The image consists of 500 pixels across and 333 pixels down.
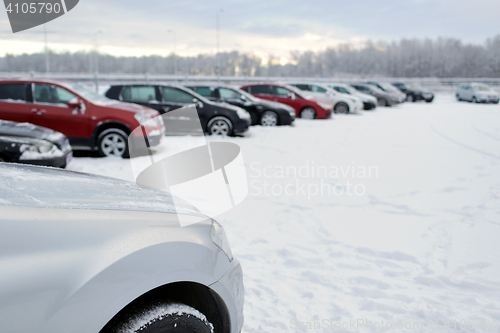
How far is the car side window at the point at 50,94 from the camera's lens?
299 inches

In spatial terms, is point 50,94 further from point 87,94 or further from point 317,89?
point 317,89

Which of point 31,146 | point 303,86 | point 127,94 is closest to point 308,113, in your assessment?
point 303,86

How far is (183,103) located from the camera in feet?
33.5

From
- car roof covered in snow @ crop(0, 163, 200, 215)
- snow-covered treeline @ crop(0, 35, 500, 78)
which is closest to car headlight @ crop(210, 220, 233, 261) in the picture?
car roof covered in snow @ crop(0, 163, 200, 215)

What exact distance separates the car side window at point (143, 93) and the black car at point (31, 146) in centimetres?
379

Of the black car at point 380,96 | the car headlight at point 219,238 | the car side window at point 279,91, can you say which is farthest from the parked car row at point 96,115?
the black car at point 380,96

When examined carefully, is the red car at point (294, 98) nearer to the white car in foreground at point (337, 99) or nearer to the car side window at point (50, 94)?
the white car in foreground at point (337, 99)

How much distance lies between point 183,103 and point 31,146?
15.9 feet

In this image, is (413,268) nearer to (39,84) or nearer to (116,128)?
Answer: (116,128)

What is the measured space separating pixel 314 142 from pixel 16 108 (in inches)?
263

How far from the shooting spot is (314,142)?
33.1 ft

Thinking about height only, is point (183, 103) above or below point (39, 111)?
above

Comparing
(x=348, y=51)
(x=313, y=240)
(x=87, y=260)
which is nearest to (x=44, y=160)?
(x=313, y=240)

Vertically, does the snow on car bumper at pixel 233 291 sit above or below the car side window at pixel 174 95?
below
